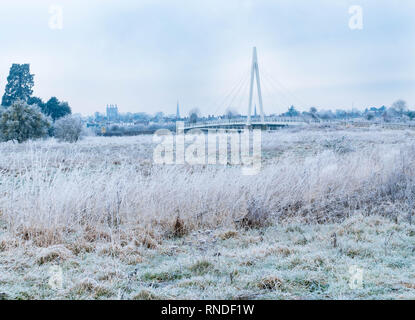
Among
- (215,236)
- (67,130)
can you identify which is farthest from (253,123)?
(215,236)

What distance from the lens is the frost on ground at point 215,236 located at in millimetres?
2783

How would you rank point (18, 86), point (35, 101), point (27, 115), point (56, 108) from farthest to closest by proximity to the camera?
1. point (56, 108)
2. point (35, 101)
3. point (18, 86)
4. point (27, 115)

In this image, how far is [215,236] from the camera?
4094mm

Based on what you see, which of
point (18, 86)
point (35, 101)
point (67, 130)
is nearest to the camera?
point (67, 130)

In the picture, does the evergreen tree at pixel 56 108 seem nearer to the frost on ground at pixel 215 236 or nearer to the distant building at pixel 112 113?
the distant building at pixel 112 113

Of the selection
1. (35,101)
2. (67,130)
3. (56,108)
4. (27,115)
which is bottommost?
(67,130)

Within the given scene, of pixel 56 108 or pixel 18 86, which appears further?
pixel 56 108

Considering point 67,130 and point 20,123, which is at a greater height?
point 20,123

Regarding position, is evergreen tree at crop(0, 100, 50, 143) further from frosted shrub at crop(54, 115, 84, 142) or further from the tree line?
frosted shrub at crop(54, 115, 84, 142)

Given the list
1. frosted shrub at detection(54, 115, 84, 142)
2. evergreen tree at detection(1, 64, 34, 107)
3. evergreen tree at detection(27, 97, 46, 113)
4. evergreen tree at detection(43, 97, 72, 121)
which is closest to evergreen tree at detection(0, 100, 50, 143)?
frosted shrub at detection(54, 115, 84, 142)

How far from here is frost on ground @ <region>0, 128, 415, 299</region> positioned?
278 cm

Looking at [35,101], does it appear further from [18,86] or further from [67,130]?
[67,130]
